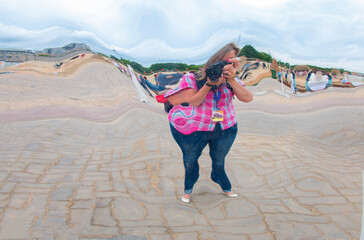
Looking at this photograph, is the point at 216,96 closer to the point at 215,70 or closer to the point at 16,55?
the point at 215,70

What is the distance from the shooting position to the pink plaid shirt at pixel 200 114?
1.82 m

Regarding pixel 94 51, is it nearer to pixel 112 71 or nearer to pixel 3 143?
pixel 112 71

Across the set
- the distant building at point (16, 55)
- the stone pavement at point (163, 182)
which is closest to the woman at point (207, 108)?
the stone pavement at point (163, 182)

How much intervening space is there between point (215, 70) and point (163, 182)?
140cm

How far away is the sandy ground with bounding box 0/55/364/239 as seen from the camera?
1799mm

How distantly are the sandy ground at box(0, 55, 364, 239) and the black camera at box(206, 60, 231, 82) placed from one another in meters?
1.11

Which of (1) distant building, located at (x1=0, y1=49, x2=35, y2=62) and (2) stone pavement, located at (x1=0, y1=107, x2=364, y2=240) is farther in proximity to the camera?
(1) distant building, located at (x1=0, y1=49, x2=35, y2=62)

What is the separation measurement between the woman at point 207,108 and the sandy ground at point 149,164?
56 cm

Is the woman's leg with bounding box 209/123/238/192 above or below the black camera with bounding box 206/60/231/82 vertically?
below

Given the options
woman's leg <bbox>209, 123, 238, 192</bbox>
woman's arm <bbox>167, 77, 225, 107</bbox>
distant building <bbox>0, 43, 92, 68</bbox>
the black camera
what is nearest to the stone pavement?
woman's leg <bbox>209, 123, 238, 192</bbox>

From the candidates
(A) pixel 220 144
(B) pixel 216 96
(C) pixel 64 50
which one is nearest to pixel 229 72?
(B) pixel 216 96

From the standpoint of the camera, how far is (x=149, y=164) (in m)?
2.75

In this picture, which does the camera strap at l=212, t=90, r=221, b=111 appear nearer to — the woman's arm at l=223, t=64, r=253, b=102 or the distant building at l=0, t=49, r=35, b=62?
the woman's arm at l=223, t=64, r=253, b=102

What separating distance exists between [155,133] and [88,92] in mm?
935
